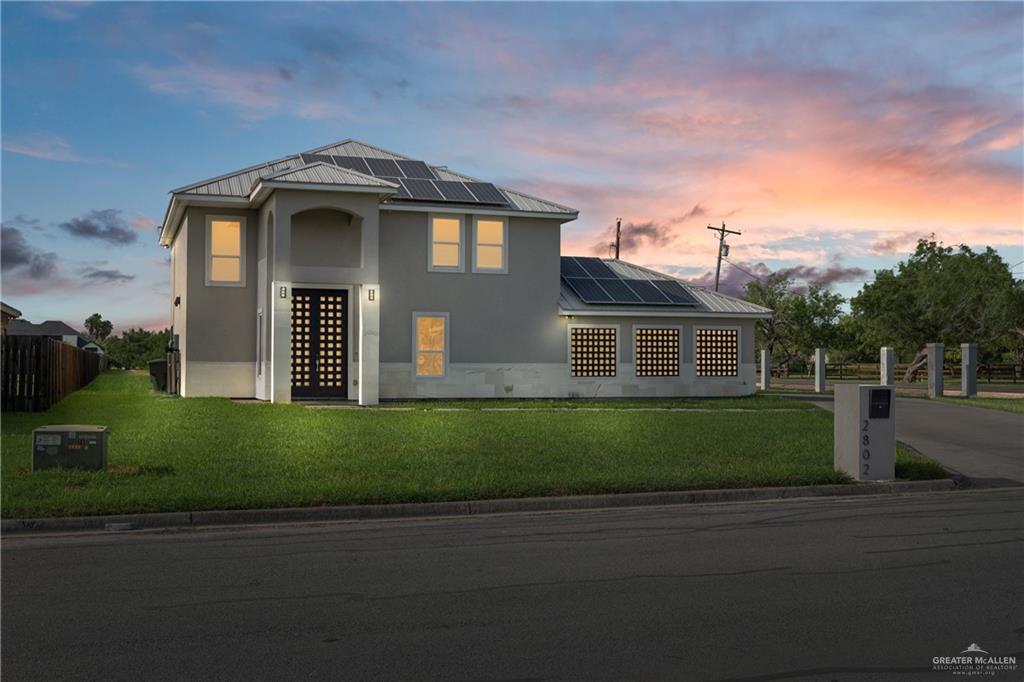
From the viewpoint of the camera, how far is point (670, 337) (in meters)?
32.9

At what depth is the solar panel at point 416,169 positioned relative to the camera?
3162cm

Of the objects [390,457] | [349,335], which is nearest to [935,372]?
[349,335]

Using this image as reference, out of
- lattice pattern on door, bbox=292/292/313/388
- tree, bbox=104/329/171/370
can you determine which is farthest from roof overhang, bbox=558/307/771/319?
tree, bbox=104/329/171/370

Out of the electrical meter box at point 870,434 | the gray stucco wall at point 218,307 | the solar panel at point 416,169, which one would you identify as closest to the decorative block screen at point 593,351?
the solar panel at point 416,169

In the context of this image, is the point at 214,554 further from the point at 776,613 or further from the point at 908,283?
the point at 908,283

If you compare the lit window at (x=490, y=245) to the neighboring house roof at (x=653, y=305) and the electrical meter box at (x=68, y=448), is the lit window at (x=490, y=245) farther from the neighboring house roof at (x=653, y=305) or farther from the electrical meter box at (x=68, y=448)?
the electrical meter box at (x=68, y=448)

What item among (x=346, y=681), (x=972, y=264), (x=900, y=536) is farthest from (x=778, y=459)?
(x=972, y=264)

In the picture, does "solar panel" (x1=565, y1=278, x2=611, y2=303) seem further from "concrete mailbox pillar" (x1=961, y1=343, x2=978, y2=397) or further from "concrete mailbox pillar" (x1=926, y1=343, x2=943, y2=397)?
"concrete mailbox pillar" (x1=961, y1=343, x2=978, y2=397)

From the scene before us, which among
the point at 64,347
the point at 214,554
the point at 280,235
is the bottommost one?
the point at 214,554

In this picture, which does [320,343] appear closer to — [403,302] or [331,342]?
[331,342]

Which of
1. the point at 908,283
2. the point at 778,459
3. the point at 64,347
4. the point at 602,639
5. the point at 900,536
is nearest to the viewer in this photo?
the point at 602,639

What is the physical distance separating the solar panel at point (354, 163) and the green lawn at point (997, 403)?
805 inches

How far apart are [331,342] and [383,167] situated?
6.77 m

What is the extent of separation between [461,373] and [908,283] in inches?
1652
